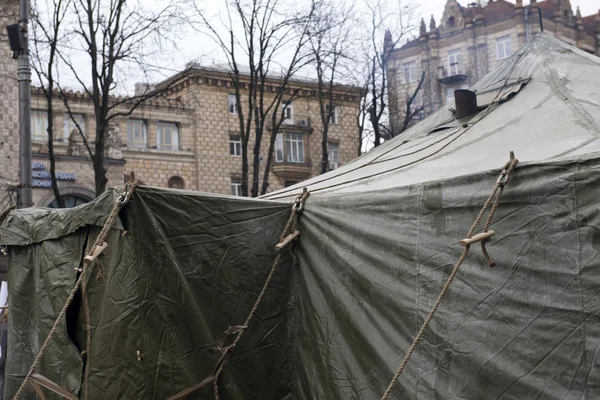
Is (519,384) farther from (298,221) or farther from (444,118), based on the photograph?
(444,118)

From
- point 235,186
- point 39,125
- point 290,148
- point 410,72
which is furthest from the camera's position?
point 410,72

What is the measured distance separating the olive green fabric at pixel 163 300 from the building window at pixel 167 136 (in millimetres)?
33024

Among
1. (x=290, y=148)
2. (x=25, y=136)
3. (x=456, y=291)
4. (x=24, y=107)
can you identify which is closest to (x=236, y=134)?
(x=290, y=148)

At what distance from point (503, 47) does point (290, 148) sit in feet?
66.9

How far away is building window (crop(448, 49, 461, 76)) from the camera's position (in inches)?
2178

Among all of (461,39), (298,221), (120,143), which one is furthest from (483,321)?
(461,39)

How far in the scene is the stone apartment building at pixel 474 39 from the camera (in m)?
52.9

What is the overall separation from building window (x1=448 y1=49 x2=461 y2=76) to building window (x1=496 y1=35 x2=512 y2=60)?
119 inches

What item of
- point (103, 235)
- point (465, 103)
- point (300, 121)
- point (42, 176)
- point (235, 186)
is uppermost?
point (300, 121)

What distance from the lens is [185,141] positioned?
38625 millimetres

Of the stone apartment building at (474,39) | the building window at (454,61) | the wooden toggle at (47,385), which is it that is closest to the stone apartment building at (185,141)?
the stone apartment building at (474,39)

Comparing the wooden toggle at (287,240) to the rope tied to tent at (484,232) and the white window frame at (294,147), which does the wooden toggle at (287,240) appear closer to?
the rope tied to tent at (484,232)

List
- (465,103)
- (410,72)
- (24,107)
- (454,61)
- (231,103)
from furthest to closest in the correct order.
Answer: (410,72) → (454,61) → (231,103) → (24,107) → (465,103)

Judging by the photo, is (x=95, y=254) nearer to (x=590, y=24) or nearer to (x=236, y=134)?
(x=236, y=134)
